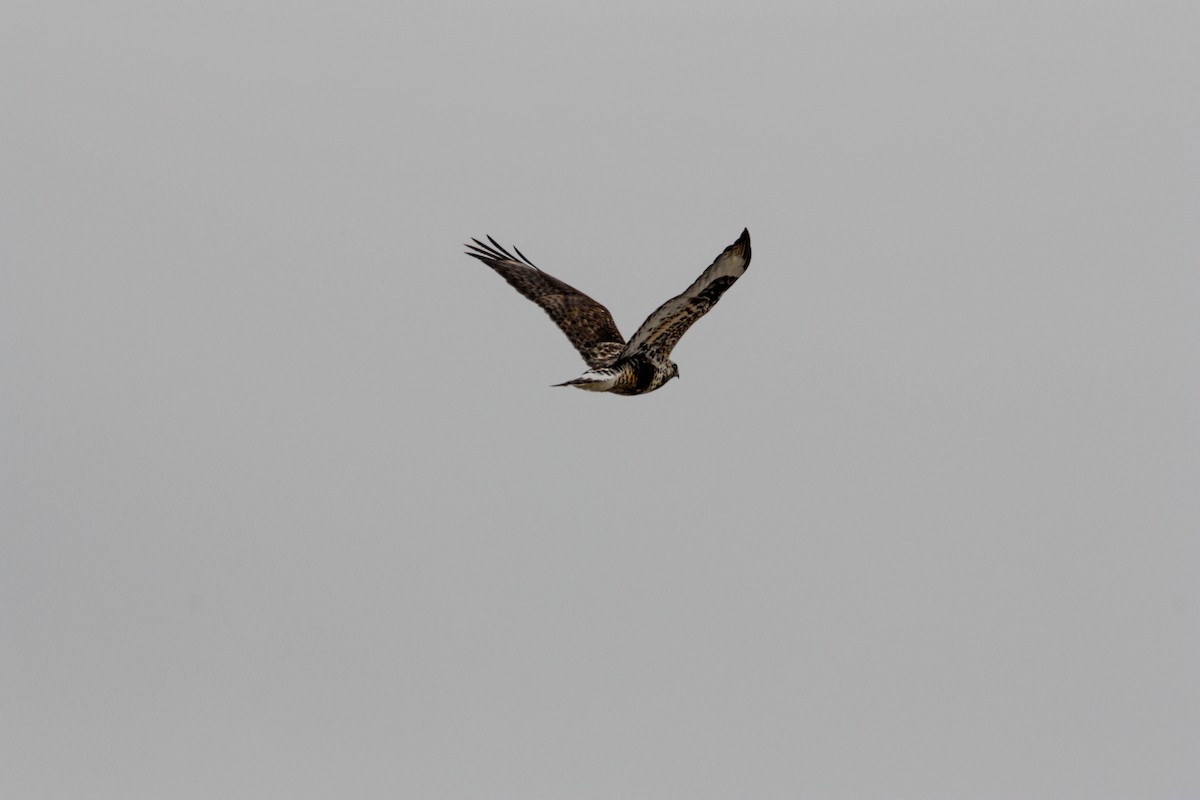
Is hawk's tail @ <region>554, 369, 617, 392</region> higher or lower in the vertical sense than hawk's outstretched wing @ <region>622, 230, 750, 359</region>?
lower

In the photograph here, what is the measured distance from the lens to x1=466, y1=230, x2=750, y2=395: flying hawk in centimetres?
2598

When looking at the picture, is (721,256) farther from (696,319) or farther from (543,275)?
(543,275)

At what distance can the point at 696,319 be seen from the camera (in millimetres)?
26844

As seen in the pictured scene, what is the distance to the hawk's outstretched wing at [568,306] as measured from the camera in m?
29.3

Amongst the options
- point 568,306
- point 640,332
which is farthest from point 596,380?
point 568,306

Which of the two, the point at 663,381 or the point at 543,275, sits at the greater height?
the point at 543,275

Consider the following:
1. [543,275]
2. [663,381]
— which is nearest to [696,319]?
[663,381]

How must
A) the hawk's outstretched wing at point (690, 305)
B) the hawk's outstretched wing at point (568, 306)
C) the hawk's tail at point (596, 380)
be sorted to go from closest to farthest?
the hawk's tail at point (596, 380)
the hawk's outstretched wing at point (690, 305)
the hawk's outstretched wing at point (568, 306)

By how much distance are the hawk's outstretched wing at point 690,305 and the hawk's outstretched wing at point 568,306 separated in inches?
48.4

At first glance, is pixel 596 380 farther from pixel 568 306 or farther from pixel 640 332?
pixel 568 306

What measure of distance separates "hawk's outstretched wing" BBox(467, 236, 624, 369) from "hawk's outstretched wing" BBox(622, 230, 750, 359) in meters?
1.23

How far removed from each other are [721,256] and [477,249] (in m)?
7.59

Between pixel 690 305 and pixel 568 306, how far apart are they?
448 cm

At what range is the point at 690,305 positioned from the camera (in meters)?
26.5
